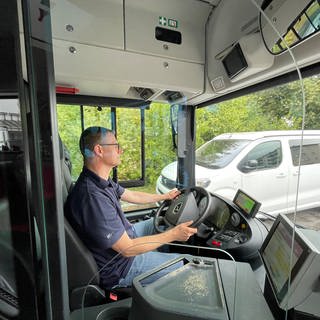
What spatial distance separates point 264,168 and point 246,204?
0.37 metres

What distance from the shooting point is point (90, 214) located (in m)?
1.18

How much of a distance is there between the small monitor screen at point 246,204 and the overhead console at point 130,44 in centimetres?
87

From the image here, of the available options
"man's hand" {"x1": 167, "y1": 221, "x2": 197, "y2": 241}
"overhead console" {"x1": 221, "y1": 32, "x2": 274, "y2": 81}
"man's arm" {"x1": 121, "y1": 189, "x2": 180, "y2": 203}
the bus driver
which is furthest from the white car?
the bus driver

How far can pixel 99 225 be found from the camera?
1164mm

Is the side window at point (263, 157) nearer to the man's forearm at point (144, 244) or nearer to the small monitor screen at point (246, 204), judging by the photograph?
the small monitor screen at point (246, 204)

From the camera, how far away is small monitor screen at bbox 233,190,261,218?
1.39 m

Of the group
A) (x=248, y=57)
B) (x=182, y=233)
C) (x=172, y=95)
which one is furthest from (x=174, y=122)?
Result: (x=182, y=233)

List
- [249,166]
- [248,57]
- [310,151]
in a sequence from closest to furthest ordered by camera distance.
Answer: [310,151], [248,57], [249,166]

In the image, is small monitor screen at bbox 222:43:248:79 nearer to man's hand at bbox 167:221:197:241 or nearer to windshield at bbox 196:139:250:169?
windshield at bbox 196:139:250:169

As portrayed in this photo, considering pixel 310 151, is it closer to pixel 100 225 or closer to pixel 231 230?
pixel 231 230

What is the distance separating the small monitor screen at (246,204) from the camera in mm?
1392

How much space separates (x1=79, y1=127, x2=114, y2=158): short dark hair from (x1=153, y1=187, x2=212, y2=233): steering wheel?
734 mm

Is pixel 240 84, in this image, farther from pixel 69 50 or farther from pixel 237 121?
pixel 69 50

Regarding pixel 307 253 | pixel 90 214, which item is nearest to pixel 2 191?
pixel 90 214
